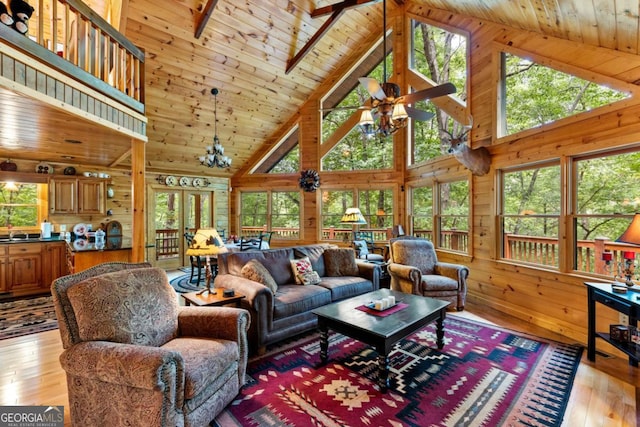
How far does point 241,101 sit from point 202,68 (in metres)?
1.16

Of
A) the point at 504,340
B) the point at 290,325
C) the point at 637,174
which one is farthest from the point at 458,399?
the point at 637,174

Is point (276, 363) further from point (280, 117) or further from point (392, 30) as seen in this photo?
point (392, 30)

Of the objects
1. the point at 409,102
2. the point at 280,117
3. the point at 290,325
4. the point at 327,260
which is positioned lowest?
the point at 290,325

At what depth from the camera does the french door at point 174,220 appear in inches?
293

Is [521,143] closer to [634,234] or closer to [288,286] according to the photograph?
[634,234]

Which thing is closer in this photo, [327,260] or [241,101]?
[327,260]

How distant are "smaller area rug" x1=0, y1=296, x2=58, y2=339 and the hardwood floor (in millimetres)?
294

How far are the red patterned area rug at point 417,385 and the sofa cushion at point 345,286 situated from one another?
1.95 ft

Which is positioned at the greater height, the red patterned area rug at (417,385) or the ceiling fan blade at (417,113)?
the ceiling fan blade at (417,113)

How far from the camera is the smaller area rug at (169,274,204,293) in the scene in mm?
5462

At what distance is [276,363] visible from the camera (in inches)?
112

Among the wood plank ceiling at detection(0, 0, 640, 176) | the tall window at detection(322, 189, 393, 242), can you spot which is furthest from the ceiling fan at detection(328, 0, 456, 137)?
the tall window at detection(322, 189, 393, 242)

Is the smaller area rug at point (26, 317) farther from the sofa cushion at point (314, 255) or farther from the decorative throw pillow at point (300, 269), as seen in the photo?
the sofa cushion at point (314, 255)

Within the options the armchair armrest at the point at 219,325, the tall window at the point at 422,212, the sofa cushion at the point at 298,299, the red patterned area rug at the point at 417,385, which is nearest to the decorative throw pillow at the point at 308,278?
the sofa cushion at the point at 298,299
